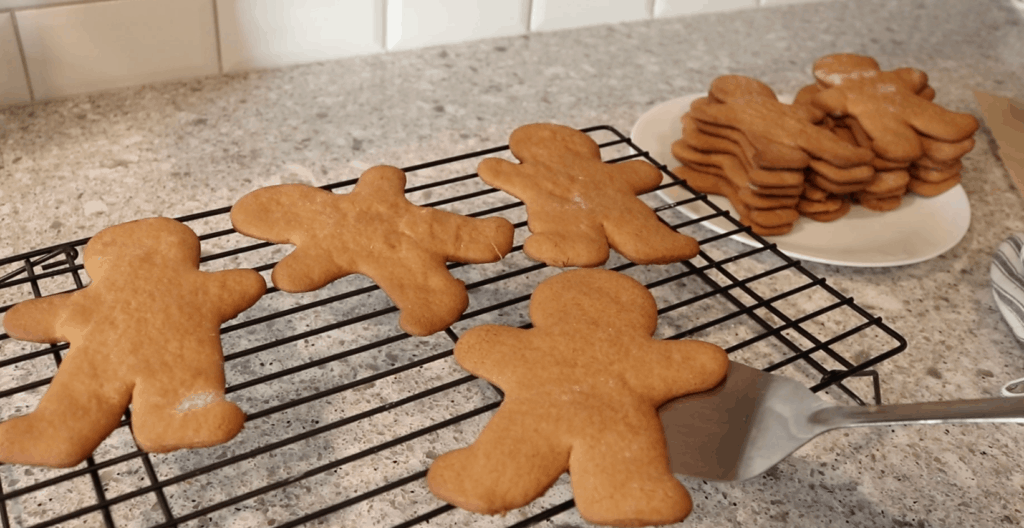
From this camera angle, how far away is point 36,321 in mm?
641

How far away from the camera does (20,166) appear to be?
40.5 inches

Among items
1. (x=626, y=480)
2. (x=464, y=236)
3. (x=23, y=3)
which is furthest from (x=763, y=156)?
(x=23, y=3)

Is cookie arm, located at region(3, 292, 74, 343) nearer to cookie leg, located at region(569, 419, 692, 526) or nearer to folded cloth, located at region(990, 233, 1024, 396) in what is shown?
cookie leg, located at region(569, 419, 692, 526)

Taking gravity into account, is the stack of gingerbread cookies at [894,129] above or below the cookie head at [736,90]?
below

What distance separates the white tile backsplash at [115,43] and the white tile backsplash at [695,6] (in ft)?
2.69

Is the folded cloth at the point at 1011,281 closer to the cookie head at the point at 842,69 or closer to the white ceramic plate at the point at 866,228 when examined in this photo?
the white ceramic plate at the point at 866,228

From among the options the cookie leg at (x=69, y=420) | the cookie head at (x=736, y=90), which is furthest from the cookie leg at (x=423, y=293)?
the cookie head at (x=736, y=90)

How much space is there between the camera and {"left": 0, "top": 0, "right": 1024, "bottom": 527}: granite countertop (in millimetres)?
783

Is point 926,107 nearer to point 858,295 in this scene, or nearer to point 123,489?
point 858,295

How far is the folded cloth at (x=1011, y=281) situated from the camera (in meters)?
0.96

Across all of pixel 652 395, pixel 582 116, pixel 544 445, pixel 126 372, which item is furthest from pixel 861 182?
pixel 126 372

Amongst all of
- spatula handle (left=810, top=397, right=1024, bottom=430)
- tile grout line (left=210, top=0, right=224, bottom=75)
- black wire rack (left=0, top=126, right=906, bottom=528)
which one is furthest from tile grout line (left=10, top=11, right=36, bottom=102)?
spatula handle (left=810, top=397, right=1024, bottom=430)

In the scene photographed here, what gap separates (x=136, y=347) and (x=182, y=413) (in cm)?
7

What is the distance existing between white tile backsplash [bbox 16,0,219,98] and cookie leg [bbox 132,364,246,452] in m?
0.69
